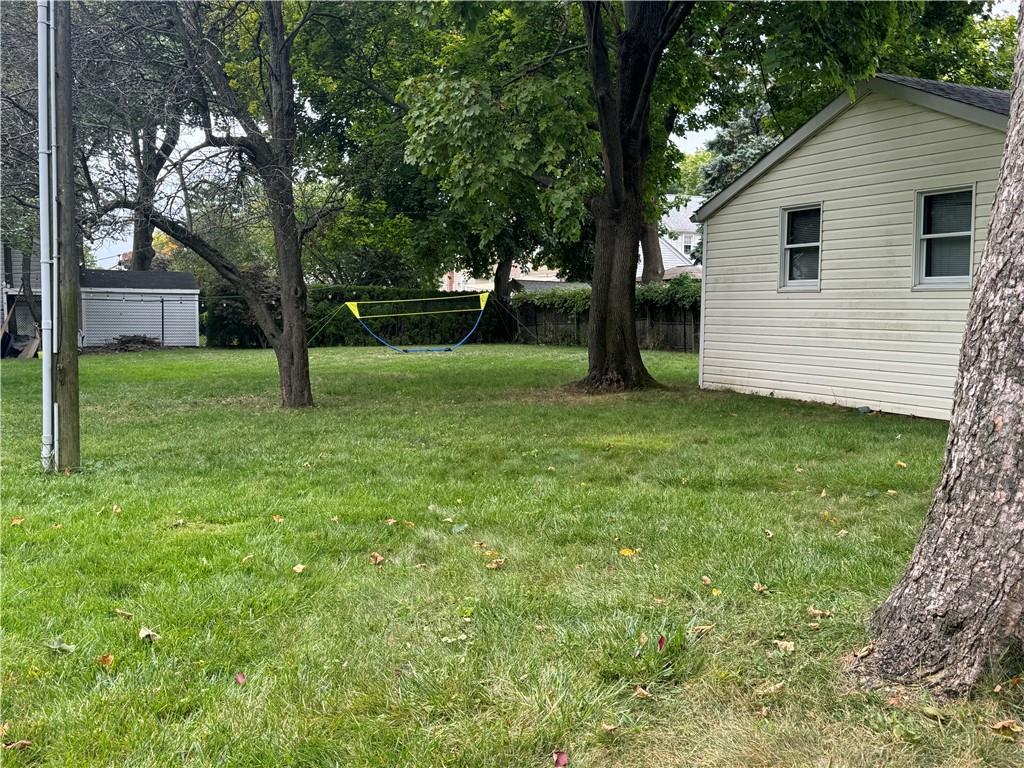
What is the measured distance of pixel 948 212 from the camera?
930 cm

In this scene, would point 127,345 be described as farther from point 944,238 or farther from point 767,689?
point 767,689

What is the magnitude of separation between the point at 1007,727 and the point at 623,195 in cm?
1043

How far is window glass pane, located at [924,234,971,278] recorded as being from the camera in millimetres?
9070

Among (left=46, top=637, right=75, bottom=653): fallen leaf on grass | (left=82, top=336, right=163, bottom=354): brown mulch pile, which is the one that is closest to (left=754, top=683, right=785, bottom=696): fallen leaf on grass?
(left=46, top=637, right=75, bottom=653): fallen leaf on grass

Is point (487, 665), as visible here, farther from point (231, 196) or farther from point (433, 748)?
point (231, 196)

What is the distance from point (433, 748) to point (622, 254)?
34.7 ft

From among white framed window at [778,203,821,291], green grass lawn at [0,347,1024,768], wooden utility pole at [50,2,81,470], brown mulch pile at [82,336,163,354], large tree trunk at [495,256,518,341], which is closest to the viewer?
green grass lawn at [0,347,1024,768]

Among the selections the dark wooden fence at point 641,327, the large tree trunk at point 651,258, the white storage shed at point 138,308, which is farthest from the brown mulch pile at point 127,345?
the large tree trunk at point 651,258

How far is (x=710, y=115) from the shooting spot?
16.3m

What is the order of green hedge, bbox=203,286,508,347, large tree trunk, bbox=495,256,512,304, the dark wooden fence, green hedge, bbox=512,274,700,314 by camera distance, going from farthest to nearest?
1. large tree trunk, bbox=495,256,512,304
2. green hedge, bbox=203,286,508,347
3. the dark wooden fence
4. green hedge, bbox=512,274,700,314

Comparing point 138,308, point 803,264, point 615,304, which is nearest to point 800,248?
point 803,264

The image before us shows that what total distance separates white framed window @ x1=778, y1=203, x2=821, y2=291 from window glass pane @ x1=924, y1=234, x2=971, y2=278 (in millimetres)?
1551

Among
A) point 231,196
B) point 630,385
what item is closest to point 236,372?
point 231,196

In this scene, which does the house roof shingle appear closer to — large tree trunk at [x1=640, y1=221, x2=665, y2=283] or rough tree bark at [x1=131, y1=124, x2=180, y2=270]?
rough tree bark at [x1=131, y1=124, x2=180, y2=270]
